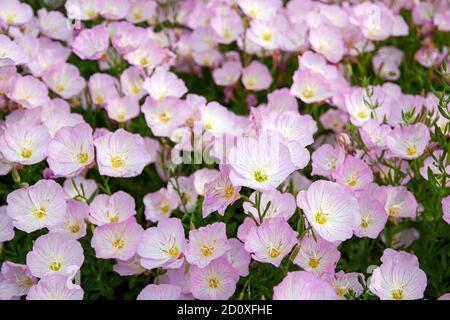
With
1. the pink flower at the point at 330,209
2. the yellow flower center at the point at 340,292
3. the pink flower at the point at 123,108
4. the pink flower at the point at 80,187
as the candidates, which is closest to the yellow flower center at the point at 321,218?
the pink flower at the point at 330,209

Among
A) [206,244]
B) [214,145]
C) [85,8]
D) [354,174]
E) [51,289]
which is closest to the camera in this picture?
[51,289]

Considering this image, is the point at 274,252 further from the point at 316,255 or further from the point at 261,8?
the point at 261,8

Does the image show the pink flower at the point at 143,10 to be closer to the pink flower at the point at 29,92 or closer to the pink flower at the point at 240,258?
the pink flower at the point at 29,92

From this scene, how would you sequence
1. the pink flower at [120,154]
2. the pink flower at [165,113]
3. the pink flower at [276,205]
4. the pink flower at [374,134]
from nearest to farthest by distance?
the pink flower at [276,205]
the pink flower at [120,154]
the pink flower at [374,134]
the pink flower at [165,113]

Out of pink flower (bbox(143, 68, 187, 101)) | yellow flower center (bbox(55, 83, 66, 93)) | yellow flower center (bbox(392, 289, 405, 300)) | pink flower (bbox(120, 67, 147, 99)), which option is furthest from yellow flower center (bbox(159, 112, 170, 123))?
yellow flower center (bbox(392, 289, 405, 300))

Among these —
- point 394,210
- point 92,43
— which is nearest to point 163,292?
point 394,210

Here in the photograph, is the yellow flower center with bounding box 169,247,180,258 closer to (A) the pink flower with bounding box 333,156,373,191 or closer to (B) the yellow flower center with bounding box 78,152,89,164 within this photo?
(B) the yellow flower center with bounding box 78,152,89,164
